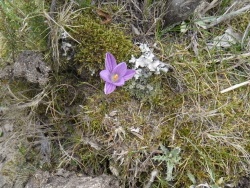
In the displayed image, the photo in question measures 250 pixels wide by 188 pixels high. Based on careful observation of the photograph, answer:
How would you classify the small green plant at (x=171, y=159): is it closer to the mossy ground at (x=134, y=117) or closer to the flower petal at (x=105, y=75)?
the mossy ground at (x=134, y=117)

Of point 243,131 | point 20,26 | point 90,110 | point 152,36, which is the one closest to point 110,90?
point 90,110

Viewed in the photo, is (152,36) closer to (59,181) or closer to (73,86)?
(73,86)

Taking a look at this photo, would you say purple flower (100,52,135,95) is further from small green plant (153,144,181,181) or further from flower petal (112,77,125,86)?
small green plant (153,144,181,181)

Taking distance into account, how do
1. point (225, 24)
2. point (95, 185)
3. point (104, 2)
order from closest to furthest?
point (95, 185) < point (104, 2) < point (225, 24)

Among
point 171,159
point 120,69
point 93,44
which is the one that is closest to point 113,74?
point 120,69

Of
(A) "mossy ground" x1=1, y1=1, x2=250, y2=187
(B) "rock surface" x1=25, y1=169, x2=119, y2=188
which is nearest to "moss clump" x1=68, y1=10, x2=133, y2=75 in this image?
(A) "mossy ground" x1=1, y1=1, x2=250, y2=187

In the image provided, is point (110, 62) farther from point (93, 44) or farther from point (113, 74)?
point (93, 44)
